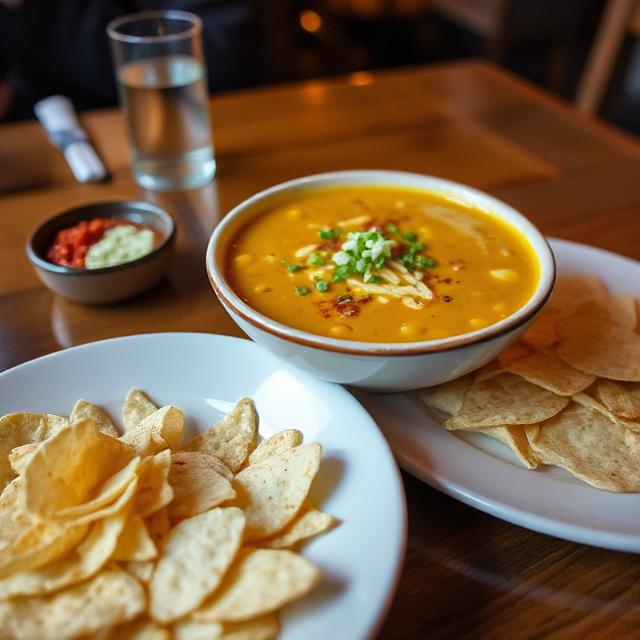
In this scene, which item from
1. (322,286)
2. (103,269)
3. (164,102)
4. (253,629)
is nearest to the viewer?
(253,629)

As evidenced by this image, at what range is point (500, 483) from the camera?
112 centimetres

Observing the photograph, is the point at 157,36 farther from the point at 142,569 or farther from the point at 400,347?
the point at 142,569

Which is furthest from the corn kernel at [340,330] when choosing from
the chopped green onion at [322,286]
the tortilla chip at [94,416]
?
the tortilla chip at [94,416]

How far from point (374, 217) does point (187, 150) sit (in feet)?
2.65

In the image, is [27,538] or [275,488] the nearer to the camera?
[27,538]

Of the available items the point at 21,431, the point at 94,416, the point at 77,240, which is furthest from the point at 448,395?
the point at 77,240

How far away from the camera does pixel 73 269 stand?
150 centimetres

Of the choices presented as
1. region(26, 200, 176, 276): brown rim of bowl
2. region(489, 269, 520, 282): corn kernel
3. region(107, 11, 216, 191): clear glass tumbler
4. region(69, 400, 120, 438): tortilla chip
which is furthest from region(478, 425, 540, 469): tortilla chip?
region(107, 11, 216, 191): clear glass tumbler

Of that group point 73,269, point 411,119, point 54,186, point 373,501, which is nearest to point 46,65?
point 54,186

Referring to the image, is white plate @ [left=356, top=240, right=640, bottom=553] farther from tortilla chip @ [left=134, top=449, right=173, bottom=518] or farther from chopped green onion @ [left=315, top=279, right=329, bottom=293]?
tortilla chip @ [left=134, top=449, right=173, bottom=518]

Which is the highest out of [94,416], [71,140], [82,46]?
[94,416]

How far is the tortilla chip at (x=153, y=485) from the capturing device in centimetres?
99

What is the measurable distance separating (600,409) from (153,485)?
2.56 ft

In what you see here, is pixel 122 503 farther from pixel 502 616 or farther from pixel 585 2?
pixel 585 2
